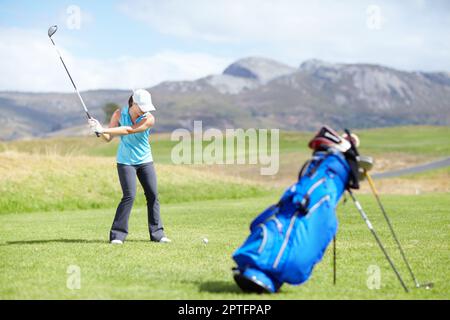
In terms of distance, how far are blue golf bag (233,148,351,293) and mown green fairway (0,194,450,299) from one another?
236mm

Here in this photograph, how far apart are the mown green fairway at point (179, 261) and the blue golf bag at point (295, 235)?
24cm

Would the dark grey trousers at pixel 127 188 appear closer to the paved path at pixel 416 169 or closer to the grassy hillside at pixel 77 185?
the grassy hillside at pixel 77 185

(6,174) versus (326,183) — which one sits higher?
(6,174)

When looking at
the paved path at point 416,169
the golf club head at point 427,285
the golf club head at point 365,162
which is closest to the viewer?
the golf club head at point 365,162

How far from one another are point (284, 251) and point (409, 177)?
1841 inches

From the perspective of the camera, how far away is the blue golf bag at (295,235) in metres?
7.54

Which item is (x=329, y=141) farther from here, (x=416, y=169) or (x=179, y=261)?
(x=416, y=169)

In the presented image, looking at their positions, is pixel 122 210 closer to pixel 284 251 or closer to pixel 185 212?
pixel 284 251

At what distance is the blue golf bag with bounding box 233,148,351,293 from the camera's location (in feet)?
24.7

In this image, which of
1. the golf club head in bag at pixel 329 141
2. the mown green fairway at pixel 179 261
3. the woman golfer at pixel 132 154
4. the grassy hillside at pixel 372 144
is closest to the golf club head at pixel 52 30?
the woman golfer at pixel 132 154

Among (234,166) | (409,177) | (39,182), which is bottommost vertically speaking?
(39,182)
